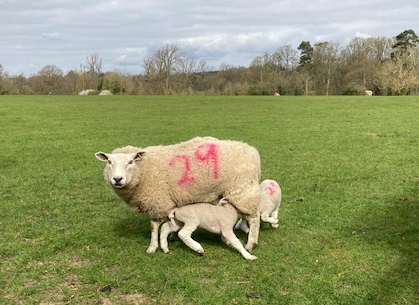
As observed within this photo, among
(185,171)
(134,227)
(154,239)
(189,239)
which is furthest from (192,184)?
(134,227)

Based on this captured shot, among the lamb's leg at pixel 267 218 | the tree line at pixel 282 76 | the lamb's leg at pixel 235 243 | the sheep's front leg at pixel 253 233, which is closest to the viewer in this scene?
the lamb's leg at pixel 235 243

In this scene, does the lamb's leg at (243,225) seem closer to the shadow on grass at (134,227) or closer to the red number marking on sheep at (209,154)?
the red number marking on sheep at (209,154)

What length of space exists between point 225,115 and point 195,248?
76.7 ft

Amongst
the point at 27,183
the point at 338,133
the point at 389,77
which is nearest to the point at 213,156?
the point at 27,183

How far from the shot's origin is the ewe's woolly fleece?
6.32 metres

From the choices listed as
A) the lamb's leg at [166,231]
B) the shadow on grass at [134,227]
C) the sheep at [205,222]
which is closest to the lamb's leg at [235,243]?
the sheep at [205,222]

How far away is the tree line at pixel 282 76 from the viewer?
77281 mm

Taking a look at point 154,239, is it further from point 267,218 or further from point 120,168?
point 267,218

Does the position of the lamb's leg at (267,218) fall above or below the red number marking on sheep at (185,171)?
below

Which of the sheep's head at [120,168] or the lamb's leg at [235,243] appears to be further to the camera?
the lamb's leg at [235,243]

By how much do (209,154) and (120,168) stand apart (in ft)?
4.32

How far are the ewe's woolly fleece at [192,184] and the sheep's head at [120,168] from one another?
0.14 metres

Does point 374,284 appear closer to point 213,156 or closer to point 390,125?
point 213,156

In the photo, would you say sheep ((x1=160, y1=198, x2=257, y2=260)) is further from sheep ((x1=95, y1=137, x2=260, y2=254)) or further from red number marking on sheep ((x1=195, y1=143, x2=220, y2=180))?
red number marking on sheep ((x1=195, y1=143, x2=220, y2=180))
